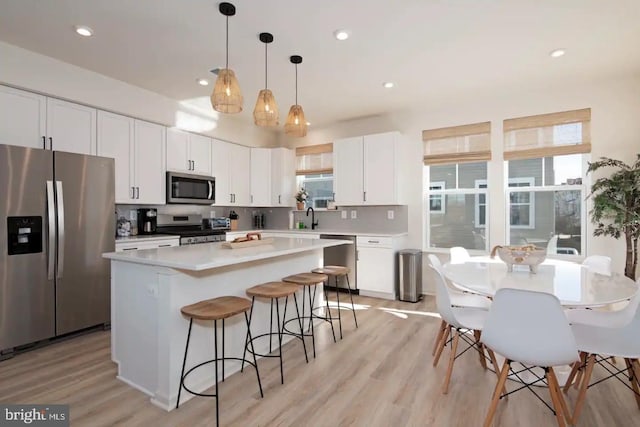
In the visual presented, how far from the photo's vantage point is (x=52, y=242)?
9.31 ft

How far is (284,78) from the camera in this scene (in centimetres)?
356

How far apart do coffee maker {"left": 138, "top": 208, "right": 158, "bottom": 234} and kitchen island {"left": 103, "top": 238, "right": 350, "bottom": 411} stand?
1901 millimetres

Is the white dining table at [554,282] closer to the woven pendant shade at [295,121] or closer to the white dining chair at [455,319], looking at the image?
the white dining chair at [455,319]

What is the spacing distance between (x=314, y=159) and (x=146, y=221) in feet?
9.01

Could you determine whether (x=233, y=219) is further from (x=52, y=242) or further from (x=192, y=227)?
(x=52, y=242)

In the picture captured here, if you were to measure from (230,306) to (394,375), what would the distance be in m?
1.30

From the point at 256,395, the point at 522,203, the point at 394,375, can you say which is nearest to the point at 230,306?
the point at 256,395

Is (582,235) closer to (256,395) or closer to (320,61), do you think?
(320,61)

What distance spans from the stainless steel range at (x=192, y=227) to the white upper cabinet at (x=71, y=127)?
1.26 m

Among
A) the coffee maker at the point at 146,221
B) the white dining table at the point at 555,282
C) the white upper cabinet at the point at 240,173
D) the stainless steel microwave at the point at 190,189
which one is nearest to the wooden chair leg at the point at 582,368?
the white dining table at the point at 555,282

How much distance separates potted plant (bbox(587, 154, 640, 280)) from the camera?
3.12m

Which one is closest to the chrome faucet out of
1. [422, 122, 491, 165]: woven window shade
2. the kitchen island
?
[422, 122, 491, 165]: woven window shade

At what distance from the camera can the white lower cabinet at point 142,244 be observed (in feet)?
11.1

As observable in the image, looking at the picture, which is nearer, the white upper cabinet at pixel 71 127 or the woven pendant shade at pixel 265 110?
the woven pendant shade at pixel 265 110
